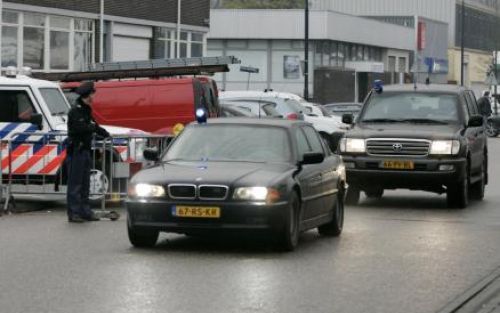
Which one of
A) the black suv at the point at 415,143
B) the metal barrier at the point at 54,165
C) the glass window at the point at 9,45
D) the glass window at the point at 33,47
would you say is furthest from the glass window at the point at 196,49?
the metal barrier at the point at 54,165

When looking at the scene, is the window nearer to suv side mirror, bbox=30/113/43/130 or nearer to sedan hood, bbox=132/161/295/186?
sedan hood, bbox=132/161/295/186

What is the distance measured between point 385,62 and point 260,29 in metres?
16.2

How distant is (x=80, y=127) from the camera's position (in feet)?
53.7

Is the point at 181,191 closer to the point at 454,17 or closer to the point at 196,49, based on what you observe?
the point at 196,49

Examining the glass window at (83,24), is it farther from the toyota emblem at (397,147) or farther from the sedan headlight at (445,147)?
the sedan headlight at (445,147)

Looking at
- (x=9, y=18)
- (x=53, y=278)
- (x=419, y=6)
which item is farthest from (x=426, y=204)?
(x=419, y=6)

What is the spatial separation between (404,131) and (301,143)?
5171mm

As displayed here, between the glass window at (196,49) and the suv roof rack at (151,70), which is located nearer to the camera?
the suv roof rack at (151,70)

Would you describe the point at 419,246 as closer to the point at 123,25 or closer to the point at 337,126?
the point at 337,126

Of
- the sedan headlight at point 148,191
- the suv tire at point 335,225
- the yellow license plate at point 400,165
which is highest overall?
the yellow license plate at point 400,165

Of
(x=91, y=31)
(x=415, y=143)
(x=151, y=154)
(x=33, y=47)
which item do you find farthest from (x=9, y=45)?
(x=151, y=154)

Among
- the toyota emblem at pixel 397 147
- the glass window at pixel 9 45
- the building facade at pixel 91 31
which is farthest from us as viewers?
the building facade at pixel 91 31

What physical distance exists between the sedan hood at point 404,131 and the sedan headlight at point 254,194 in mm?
6696

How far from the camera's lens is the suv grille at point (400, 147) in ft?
62.3
